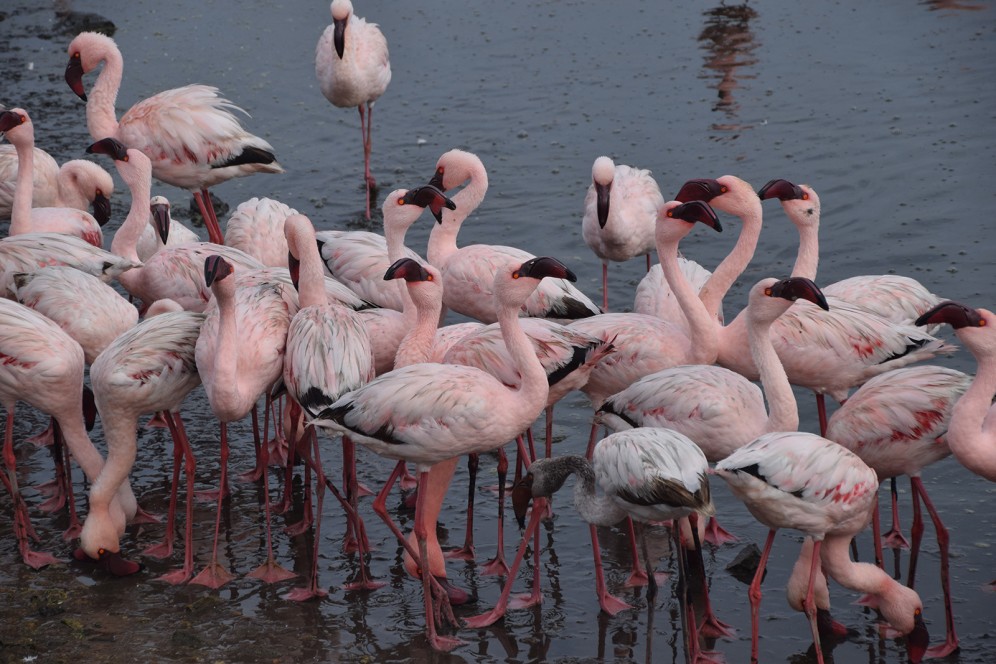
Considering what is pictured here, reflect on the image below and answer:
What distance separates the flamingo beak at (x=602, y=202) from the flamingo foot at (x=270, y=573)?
3362mm

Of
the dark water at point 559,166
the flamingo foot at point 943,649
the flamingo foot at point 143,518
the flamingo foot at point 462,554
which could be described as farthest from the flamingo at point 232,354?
the flamingo foot at point 943,649

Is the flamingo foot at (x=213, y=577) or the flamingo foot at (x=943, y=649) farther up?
the flamingo foot at (x=943, y=649)

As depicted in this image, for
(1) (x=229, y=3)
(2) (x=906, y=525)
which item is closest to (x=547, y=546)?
(2) (x=906, y=525)

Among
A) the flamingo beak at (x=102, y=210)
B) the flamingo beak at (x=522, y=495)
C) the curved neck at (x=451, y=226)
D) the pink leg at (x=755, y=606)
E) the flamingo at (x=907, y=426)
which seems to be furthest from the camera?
the flamingo beak at (x=102, y=210)

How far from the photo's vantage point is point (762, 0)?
46.5 ft

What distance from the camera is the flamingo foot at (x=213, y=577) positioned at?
18.4ft

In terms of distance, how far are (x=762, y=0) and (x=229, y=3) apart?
6305mm

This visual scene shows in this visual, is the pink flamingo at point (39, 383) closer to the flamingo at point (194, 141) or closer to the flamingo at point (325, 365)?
the flamingo at point (325, 365)

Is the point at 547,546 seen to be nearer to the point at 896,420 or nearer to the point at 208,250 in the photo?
the point at 896,420

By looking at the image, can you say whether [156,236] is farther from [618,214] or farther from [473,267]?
[618,214]

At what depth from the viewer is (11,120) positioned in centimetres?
766

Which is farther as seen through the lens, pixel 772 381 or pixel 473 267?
pixel 473 267

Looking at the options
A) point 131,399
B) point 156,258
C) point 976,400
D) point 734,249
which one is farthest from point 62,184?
point 976,400

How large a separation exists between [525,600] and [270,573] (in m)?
1.17
